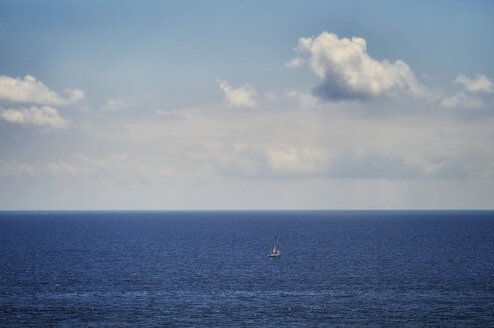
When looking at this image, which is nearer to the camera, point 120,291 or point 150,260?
point 120,291

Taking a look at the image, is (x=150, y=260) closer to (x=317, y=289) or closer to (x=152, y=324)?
(x=317, y=289)

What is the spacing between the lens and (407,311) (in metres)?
69.5

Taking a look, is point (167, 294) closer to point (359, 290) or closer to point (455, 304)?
point (359, 290)

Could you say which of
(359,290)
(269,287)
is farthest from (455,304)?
(269,287)

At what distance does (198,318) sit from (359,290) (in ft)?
99.6

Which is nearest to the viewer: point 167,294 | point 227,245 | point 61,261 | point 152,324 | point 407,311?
point 152,324

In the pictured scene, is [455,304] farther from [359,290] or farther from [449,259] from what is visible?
[449,259]

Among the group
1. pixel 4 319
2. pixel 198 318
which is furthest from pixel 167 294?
pixel 4 319

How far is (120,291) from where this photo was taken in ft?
272

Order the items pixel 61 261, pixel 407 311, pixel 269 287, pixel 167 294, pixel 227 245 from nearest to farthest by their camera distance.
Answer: pixel 407 311
pixel 167 294
pixel 269 287
pixel 61 261
pixel 227 245

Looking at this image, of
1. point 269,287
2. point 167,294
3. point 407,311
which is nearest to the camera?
point 407,311

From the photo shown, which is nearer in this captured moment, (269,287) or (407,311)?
(407,311)

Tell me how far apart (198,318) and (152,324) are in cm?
628

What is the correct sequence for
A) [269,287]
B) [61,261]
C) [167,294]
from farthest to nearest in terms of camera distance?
[61,261] → [269,287] → [167,294]
